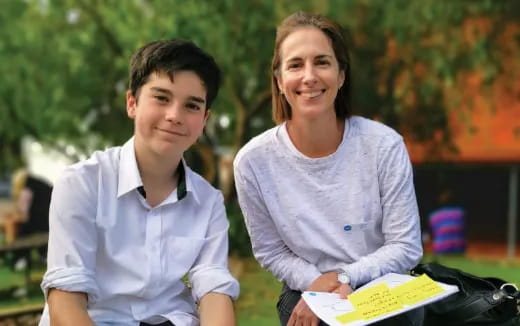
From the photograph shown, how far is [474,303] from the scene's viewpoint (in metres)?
A: 2.17

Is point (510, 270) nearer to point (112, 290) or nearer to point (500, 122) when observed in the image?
point (500, 122)

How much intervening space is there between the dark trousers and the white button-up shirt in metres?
0.39

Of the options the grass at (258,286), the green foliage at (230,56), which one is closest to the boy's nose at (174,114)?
the grass at (258,286)

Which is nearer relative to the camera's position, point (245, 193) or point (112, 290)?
point (112, 290)

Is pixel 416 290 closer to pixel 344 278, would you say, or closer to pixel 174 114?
pixel 344 278

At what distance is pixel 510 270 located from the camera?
28.1 ft

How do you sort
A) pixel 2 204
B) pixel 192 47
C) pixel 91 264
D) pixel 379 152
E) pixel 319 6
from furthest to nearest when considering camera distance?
pixel 2 204 → pixel 319 6 → pixel 379 152 → pixel 192 47 → pixel 91 264

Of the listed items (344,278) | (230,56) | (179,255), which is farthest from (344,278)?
(230,56)

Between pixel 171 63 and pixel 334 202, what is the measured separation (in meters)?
0.80

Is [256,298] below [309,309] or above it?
below

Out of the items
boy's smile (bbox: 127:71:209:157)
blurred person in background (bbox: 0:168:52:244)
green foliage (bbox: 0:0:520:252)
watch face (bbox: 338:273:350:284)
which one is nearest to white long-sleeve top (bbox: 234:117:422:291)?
watch face (bbox: 338:273:350:284)

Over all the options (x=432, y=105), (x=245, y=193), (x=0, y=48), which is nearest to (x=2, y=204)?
(x=0, y=48)

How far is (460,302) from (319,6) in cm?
536

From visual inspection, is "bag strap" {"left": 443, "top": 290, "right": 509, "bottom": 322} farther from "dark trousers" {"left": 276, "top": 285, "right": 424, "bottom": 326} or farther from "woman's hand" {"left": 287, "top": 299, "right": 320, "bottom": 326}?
"woman's hand" {"left": 287, "top": 299, "right": 320, "bottom": 326}
